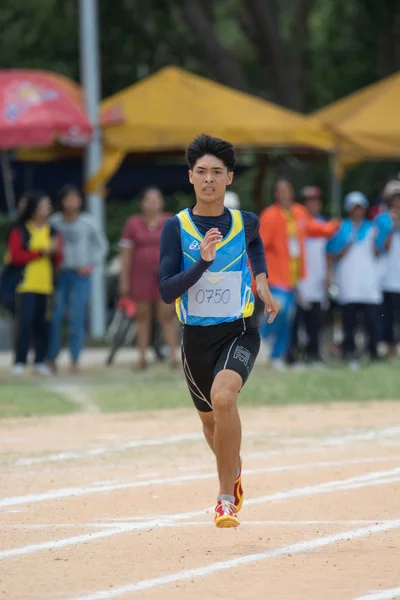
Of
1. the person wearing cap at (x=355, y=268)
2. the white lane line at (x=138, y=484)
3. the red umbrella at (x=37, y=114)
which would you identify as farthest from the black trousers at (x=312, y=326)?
the white lane line at (x=138, y=484)

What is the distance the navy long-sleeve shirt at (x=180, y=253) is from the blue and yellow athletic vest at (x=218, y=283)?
32mm

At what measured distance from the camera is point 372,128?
66.7 feet

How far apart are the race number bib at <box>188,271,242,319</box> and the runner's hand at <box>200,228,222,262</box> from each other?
358 millimetres

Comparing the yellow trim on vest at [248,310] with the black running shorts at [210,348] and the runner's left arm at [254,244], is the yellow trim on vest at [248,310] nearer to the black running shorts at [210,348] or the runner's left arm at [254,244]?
the black running shorts at [210,348]

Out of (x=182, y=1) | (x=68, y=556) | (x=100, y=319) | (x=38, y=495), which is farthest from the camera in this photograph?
(x=182, y=1)

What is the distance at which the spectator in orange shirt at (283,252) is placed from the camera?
17250 millimetres

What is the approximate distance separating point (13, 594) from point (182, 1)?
24100 millimetres

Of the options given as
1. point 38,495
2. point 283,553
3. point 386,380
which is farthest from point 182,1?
point 283,553

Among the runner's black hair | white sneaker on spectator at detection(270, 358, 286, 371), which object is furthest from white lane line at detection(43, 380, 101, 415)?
the runner's black hair

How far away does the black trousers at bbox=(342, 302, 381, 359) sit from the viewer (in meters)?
18.6

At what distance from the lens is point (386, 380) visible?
53.5 ft

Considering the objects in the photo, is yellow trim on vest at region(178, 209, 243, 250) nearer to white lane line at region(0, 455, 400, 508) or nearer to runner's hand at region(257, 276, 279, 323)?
runner's hand at region(257, 276, 279, 323)

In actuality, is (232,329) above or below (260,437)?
above

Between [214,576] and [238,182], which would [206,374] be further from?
[238,182]
